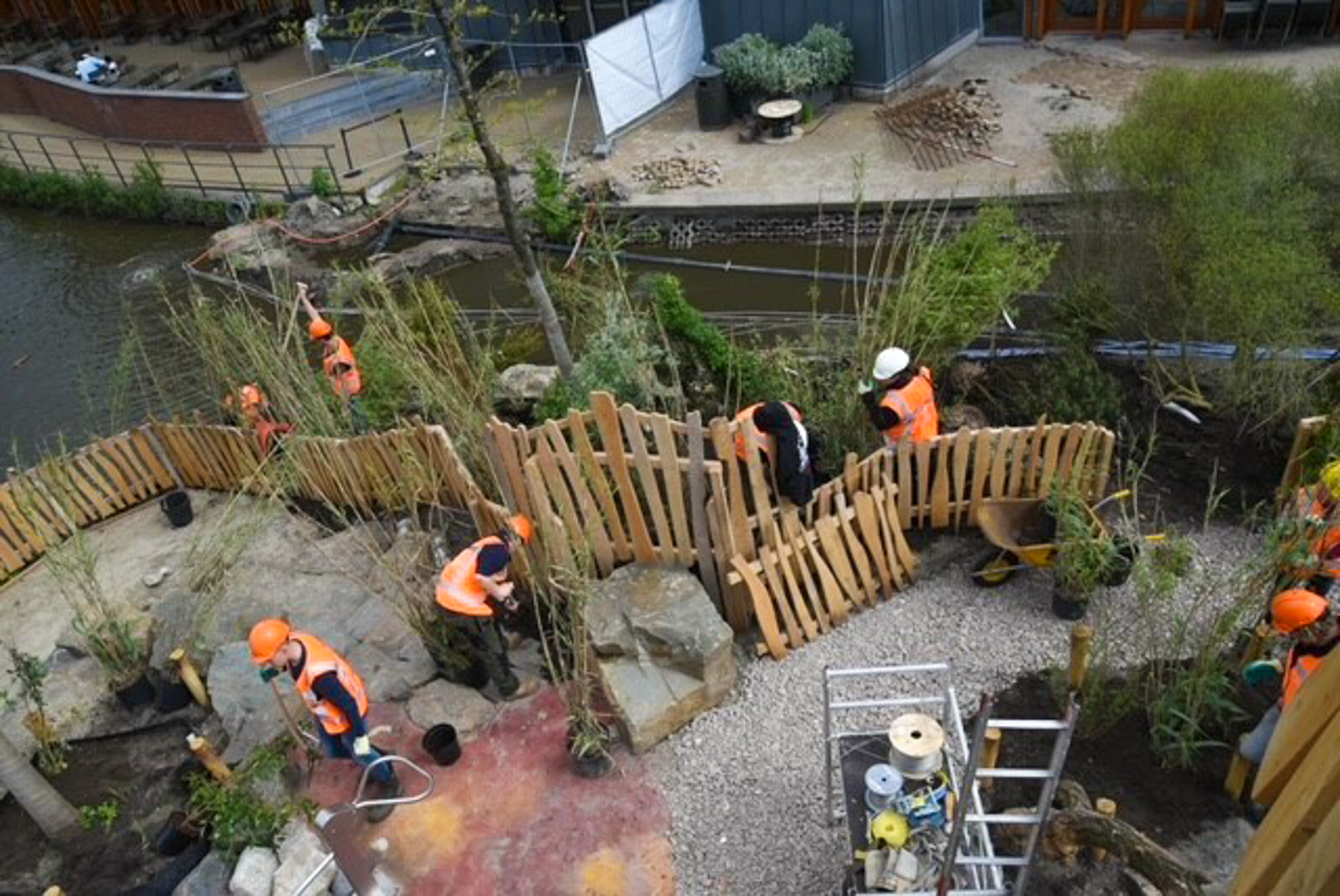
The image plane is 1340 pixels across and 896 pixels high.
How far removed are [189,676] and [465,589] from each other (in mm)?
2285

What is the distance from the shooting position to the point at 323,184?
46.3 ft

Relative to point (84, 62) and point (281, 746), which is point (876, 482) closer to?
point (281, 746)

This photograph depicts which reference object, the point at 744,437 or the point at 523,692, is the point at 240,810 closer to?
the point at 523,692

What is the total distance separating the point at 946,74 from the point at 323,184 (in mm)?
→ 9534

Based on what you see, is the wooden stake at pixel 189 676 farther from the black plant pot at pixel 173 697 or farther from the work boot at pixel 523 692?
the work boot at pixel 523 692

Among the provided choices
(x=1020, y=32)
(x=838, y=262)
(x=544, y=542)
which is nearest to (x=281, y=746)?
(x=544, y=542)

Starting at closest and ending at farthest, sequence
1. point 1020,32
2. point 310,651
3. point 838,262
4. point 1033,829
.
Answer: point 1033,829
point 310,651
point 838,262
point 1020,32

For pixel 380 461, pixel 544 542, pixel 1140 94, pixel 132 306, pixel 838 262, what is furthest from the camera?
pixel 132 306

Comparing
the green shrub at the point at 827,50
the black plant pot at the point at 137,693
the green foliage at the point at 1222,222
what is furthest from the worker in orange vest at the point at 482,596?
the green shrub at the point at 827,50

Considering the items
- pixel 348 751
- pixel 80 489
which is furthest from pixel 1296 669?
pixel 80 489

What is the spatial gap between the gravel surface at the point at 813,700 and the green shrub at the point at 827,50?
9244 millimetres

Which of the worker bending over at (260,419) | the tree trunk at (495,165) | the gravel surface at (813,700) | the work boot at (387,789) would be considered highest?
the tree trunk at (495,165)

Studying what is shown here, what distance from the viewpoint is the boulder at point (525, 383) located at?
27.9ft

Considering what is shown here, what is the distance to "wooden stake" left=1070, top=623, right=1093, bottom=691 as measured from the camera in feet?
15.5
